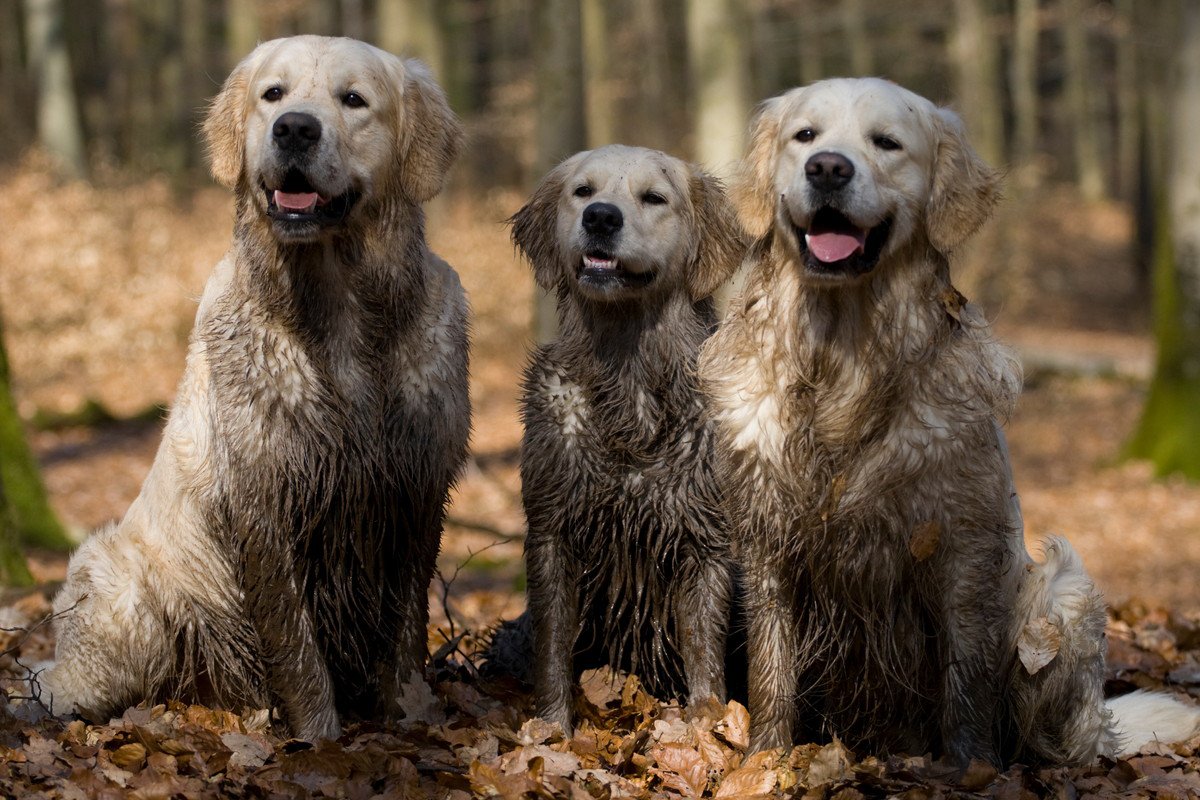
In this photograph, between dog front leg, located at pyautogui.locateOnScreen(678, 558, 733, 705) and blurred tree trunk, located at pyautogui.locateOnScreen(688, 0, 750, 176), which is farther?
Answer: blurred tree trunk, located at pyautogui.locateOnScreen(688, 0, 750, 176)

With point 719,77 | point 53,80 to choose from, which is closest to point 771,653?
point 719,77

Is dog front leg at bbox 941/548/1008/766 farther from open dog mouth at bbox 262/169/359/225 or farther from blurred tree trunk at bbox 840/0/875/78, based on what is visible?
blurred tree trunk at bbox 840/0/875/78

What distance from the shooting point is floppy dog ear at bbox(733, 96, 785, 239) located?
4.29 m

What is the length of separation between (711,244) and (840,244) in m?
0.96

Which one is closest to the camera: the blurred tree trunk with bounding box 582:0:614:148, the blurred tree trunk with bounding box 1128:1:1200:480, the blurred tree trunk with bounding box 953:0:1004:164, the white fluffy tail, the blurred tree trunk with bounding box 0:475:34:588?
the white fluffy tail

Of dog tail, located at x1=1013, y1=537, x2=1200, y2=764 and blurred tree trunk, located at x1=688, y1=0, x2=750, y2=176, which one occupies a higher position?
blurred tree trunk, located at x1=688, y1=0, x2=750, y2=176

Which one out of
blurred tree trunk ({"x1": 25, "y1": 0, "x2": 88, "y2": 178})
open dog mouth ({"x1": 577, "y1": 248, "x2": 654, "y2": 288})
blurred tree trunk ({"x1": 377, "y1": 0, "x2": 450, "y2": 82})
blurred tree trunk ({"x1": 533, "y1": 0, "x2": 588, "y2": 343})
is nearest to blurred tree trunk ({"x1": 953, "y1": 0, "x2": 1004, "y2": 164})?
blurred tree trunk ({"x1": 377, "y1": 0, "x2": 450, "y2": 82})

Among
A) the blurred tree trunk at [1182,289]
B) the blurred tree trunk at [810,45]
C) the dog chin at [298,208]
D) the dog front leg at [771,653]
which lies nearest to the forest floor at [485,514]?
the dog front leg at [771,653]

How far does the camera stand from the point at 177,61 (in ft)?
93.9

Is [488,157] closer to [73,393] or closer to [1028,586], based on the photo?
[73,393]

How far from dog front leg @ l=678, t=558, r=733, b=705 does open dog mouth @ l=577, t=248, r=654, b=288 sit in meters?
1.09

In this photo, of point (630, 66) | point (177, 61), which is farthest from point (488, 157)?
point (177, 61)

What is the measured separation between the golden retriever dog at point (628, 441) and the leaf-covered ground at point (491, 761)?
0.20 metres

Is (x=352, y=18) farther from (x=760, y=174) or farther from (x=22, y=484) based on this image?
(x=760, y=174)
